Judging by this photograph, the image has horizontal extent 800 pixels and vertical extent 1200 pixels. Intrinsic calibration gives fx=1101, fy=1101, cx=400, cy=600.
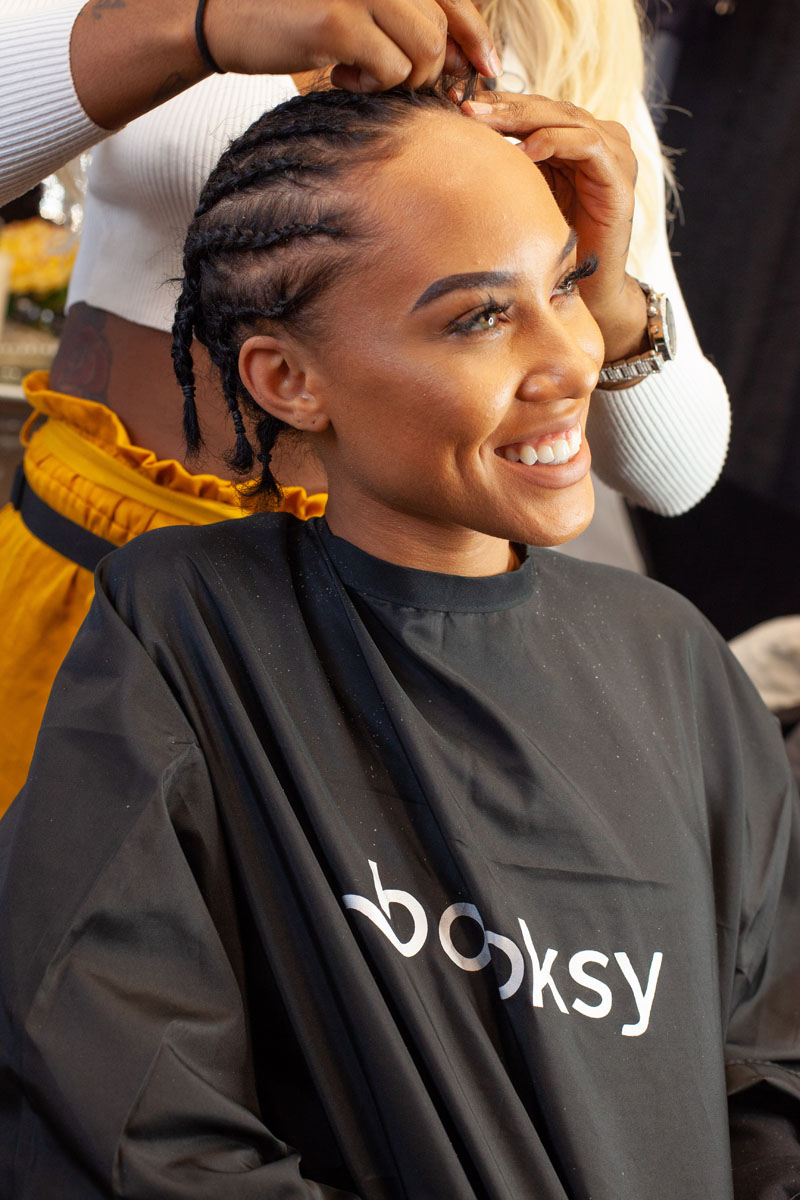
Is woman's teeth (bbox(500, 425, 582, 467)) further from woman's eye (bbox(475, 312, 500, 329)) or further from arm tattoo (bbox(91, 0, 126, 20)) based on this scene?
arm tattoo (bbox(91, 0, 126, 20))

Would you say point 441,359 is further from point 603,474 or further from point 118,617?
point 603,474

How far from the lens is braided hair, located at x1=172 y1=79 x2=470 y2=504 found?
44.1 inches

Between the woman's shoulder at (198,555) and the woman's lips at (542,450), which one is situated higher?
the woman's lips at (542,450)

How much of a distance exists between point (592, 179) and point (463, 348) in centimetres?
32

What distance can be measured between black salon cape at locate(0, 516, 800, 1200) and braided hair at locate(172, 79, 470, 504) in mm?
263

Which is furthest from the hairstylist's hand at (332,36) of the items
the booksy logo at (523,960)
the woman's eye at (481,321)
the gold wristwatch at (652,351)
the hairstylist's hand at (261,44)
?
the booksy logo at (523,960)

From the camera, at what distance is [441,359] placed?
109cm

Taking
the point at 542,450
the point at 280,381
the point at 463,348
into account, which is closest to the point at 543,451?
the point at 542,450

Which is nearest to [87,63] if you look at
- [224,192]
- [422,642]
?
[224,192]

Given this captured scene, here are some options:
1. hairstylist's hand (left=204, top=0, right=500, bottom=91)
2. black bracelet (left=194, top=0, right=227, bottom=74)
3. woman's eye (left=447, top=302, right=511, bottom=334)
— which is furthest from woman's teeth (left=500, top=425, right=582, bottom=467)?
black bracelet (left=194, top=0, right=227, bottom=74)

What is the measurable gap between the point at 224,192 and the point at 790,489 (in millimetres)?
2339

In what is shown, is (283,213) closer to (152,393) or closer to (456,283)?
(456,283)

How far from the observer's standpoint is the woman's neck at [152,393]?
1.41 metres

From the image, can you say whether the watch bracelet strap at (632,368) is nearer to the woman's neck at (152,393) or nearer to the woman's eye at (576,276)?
the woman's eye at (576,276)
